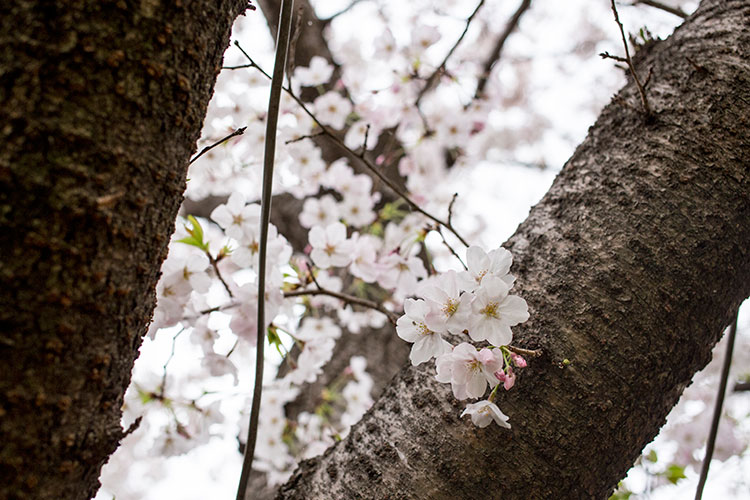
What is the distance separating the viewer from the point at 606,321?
0.65m

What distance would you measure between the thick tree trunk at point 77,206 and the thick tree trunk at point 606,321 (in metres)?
0.36

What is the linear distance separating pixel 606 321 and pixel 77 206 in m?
0.61

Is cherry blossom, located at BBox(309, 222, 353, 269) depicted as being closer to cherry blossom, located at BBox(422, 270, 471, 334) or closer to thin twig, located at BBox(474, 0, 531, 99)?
cherry blossom, located at BBox(422, 270, 471, 334)

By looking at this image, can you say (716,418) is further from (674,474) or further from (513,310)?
(674,474)

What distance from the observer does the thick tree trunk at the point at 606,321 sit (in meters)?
0.63

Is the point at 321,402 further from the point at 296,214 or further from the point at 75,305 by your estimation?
the point at 75,305

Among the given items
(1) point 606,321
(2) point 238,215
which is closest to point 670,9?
(1) point 606,321

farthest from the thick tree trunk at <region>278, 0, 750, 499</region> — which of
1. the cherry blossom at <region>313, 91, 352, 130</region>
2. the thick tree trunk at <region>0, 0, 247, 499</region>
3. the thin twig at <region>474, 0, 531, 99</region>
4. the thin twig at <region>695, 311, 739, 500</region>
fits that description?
the thin twig at <region>474, 0, 531, 99</region>

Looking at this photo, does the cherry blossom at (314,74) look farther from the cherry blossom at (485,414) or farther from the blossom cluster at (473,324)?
the cherry blossom at (485,414)

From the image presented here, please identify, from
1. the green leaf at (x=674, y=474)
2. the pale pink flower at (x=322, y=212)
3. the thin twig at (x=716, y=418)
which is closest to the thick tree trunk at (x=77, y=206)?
the thin twig at (x=716, y=418)

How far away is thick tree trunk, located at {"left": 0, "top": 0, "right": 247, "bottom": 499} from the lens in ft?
1.32

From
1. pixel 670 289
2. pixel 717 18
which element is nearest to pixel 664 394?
pixel 670 289

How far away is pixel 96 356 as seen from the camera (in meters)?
0.45

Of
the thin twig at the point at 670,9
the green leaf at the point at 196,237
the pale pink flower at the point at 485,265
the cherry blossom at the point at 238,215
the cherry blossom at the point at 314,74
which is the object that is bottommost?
the pale pink flower at the point at 485,265
